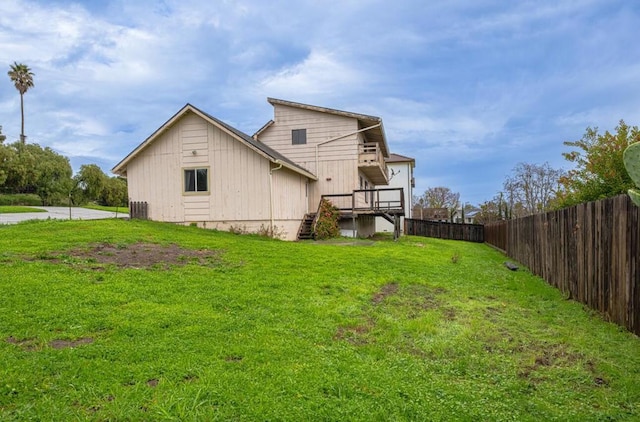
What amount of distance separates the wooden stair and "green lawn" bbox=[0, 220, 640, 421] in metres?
10.9

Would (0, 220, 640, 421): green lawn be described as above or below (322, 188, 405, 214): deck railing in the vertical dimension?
below

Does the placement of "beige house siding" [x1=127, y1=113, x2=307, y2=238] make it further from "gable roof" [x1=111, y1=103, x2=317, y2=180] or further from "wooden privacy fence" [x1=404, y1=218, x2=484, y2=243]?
"wooden privacy fence" [x1=404, y1=218, x2=484, y2=243]

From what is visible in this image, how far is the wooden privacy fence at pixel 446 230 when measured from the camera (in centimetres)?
2809

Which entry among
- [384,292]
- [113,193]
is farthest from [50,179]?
[384,292]

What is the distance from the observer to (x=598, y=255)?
5.94 m

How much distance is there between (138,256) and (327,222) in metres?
11.6

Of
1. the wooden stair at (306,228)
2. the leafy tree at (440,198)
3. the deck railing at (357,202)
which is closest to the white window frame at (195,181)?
the wooden stair at (306,228)

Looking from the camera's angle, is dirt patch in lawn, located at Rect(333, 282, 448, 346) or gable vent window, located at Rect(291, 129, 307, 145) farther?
gable vent window, located at Rect(291, 129, 307, 145)

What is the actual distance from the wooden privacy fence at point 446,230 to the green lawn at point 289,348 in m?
21.3

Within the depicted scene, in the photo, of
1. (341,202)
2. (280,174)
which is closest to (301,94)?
(341,202)

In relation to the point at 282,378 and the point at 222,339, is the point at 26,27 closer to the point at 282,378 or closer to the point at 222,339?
the point at 222,339

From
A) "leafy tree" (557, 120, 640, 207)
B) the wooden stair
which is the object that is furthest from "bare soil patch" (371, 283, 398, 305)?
the wooden stair

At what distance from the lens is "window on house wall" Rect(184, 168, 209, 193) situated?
1727 cm

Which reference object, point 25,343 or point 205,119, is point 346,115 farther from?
point 25,343
